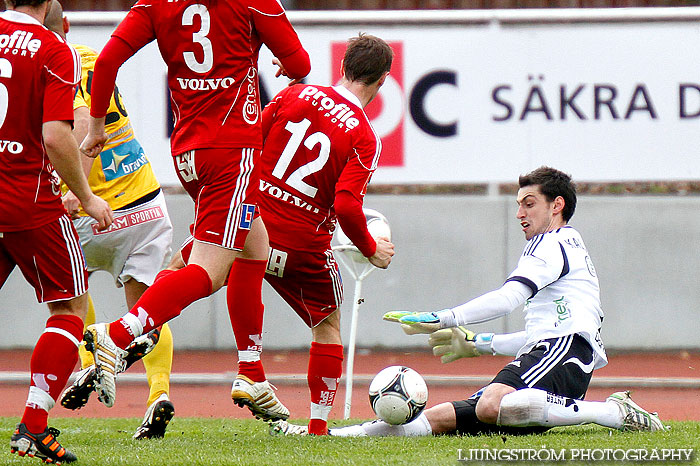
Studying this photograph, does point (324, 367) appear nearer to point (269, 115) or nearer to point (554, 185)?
point (269, 115)

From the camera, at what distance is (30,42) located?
4262mm

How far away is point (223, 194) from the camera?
452cm

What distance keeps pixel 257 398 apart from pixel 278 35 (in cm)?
175

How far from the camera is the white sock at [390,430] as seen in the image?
536cm

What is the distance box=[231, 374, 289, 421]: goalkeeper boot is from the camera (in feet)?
15.9

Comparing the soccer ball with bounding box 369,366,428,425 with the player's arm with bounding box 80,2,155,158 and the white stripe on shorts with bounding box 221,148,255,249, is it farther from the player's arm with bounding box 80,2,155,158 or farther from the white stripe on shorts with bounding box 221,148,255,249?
the player's arm with bounding box 80,2,155,158

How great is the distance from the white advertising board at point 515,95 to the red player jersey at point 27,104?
5.29 meters

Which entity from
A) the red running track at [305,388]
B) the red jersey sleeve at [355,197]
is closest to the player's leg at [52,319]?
the red jersey sleeve at [355,197]

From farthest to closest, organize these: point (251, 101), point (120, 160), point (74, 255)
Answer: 1. point (120, 160)
2. point (251, 101)
3. point (74, 255)

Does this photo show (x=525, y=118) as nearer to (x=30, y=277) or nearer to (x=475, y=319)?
(x=475, y=319)

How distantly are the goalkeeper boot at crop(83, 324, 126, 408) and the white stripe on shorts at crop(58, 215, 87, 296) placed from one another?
1.35ft

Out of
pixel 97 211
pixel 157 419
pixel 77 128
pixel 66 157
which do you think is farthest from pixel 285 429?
pixel 66 157

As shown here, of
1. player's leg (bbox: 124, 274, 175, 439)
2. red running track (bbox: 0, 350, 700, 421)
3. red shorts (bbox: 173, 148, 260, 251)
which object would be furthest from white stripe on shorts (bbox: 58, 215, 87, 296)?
red running track (bbox: 0, 350, 700, 421)

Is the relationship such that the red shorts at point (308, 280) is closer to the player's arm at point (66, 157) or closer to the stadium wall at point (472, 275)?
the player's arm at point (66, 157)
